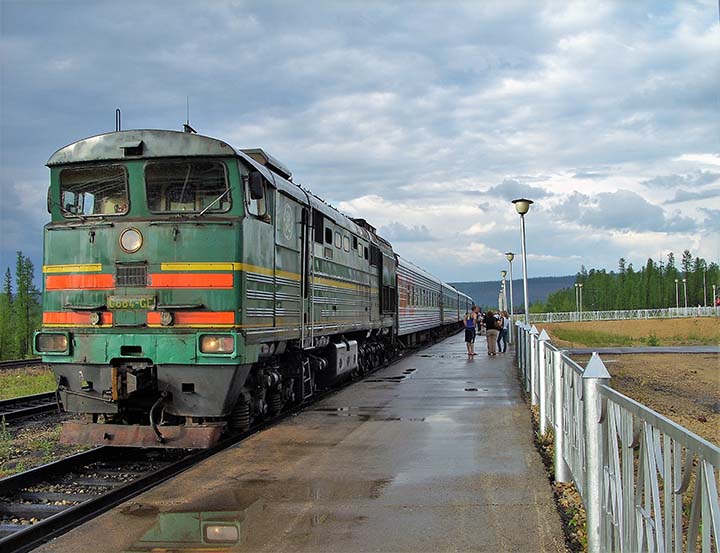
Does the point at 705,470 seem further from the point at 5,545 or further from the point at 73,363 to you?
the point at 73,363

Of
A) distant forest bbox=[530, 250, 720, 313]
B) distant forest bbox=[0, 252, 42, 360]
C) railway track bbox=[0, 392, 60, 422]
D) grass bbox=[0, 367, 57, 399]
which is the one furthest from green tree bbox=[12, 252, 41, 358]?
distant forest bbox=[530, 250, 720, 313]

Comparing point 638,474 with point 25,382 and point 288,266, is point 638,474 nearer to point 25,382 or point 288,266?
point 288,266

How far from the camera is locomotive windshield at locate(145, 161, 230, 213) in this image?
906 centimetres

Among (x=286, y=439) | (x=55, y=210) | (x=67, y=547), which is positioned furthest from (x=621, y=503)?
(x=55, y=210)

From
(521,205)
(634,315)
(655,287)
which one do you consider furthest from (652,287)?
(521,205)

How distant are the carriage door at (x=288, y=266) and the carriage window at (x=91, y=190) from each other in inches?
85.1

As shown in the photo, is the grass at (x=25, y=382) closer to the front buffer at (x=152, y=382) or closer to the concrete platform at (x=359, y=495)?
Answer: the front buffer at (x=152, y=382)

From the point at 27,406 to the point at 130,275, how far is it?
21.2 feet

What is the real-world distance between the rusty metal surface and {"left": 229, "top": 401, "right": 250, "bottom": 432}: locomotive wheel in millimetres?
1375

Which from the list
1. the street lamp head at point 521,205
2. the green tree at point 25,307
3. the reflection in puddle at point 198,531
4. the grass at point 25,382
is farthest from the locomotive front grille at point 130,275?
the green tree at point 25,307

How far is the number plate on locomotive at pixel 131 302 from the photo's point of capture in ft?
28.6

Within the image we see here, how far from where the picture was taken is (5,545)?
556 cm

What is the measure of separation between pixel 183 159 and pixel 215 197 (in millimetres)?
624

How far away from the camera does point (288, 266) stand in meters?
10.9
